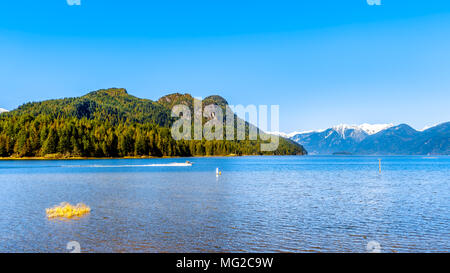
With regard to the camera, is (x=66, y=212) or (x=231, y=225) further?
(x=66, y=212)

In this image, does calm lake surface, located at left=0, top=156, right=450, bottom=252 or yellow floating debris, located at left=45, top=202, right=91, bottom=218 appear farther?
yellow floating debris, located at left=45, top=202, right=91, bottom=218

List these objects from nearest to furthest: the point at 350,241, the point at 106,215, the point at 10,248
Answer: the point at 10,248, the point at 350,241, the point at 106,215

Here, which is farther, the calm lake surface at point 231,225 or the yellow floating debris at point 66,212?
the yellow floating debris at point 66,212

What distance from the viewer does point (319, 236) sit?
89.7 feet

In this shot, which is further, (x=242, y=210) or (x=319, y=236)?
(x=242, y=210)

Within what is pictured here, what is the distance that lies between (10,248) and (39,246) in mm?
1686

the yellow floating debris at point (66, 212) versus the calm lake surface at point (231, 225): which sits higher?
the yellow floating debris at point (66, 212)

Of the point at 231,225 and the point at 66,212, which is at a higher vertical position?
the point at 66,212

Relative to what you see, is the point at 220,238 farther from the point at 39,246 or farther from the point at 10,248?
the point at 10,248

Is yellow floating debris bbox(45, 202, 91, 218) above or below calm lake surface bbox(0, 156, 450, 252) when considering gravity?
above
